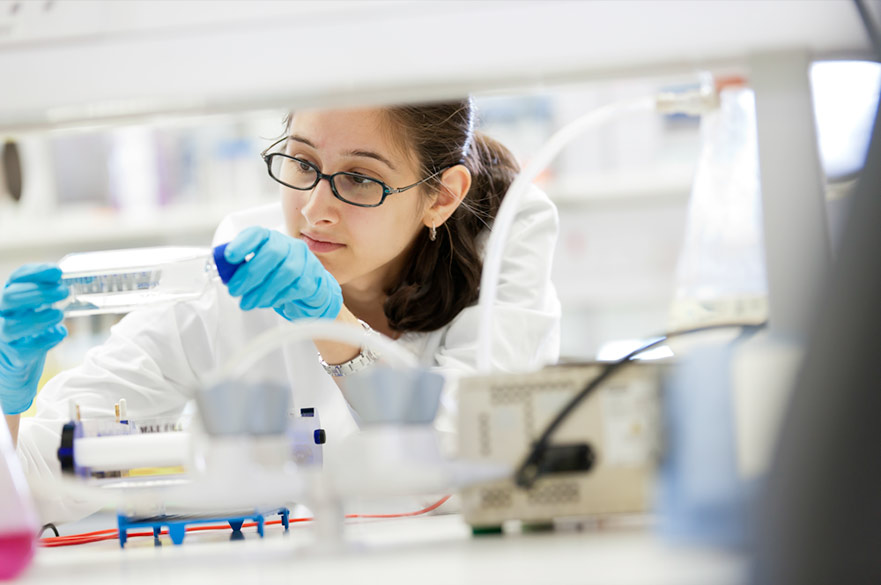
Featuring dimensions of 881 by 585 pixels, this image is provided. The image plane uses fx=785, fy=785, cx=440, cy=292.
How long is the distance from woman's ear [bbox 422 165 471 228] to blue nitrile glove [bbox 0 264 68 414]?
0.77 meters

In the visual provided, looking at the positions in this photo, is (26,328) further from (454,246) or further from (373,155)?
(454,246)

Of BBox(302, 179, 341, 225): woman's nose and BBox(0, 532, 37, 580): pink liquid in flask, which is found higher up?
BBox(302, 179, 341, 225): woman's nose

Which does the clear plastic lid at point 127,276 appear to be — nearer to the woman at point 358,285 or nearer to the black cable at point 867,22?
the woman at point 358,285

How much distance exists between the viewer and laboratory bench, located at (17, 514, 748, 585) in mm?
528

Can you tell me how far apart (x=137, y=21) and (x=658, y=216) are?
287 centimetres

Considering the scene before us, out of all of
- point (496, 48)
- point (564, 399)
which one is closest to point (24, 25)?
point (496, 48)

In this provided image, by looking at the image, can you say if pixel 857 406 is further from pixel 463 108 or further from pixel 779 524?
pixel 463 108

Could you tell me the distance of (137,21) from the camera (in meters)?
0.65

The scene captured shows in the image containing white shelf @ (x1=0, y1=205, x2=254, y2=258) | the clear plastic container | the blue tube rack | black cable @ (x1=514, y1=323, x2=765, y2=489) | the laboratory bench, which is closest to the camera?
the laboratory bench

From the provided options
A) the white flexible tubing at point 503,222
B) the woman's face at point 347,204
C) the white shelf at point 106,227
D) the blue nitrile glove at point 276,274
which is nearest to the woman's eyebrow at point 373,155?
the woman's face at point 347,204

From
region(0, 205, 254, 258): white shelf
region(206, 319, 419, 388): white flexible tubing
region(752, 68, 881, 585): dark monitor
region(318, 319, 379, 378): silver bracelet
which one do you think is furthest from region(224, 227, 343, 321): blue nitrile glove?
region(0, 205, 254, 258): white shelf

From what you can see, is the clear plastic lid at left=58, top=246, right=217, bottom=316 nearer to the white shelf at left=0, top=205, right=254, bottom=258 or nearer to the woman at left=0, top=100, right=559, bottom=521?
the woman at left=0, top=100, right=559, bottom=521

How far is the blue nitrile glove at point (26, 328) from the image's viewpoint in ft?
3.34

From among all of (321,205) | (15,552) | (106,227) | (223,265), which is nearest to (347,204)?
(321,205)
